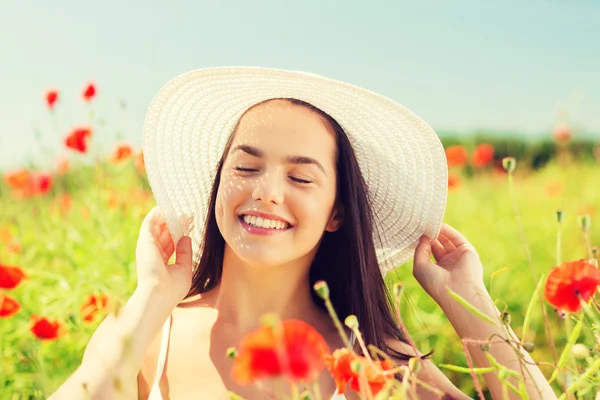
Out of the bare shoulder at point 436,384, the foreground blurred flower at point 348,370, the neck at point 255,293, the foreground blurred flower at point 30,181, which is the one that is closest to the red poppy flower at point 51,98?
the foreground blurred flower at point 30,181

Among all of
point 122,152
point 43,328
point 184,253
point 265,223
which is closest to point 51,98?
point 122,152

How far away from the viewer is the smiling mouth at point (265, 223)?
163cm

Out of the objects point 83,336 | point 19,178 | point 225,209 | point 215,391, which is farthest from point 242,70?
point 19,178

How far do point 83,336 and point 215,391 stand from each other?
3.22ft

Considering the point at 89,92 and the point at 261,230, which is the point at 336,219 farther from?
the point at 89,92

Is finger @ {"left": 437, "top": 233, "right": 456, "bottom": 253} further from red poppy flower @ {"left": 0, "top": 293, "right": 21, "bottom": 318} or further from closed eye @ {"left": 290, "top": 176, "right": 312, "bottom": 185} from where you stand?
red poppy flower @ {"left": 0, "top": 293, "right": 21, "bottom": 318}

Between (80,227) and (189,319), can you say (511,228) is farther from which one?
(189,319)

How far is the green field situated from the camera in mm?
2379

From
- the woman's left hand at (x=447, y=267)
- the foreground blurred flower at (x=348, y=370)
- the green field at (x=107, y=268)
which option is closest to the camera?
the foreground blurred flower at (x=348, y=370)

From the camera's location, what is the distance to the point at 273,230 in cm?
163

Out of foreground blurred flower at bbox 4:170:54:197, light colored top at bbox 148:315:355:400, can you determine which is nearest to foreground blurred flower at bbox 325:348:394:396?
light colored top at bbox 148:315:355:400

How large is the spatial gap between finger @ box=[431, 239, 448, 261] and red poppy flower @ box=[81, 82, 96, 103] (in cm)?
164

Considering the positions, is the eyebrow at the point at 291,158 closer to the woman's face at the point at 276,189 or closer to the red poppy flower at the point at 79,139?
the woman's face at the point at 276,189

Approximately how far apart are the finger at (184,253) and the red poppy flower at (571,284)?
98cm
